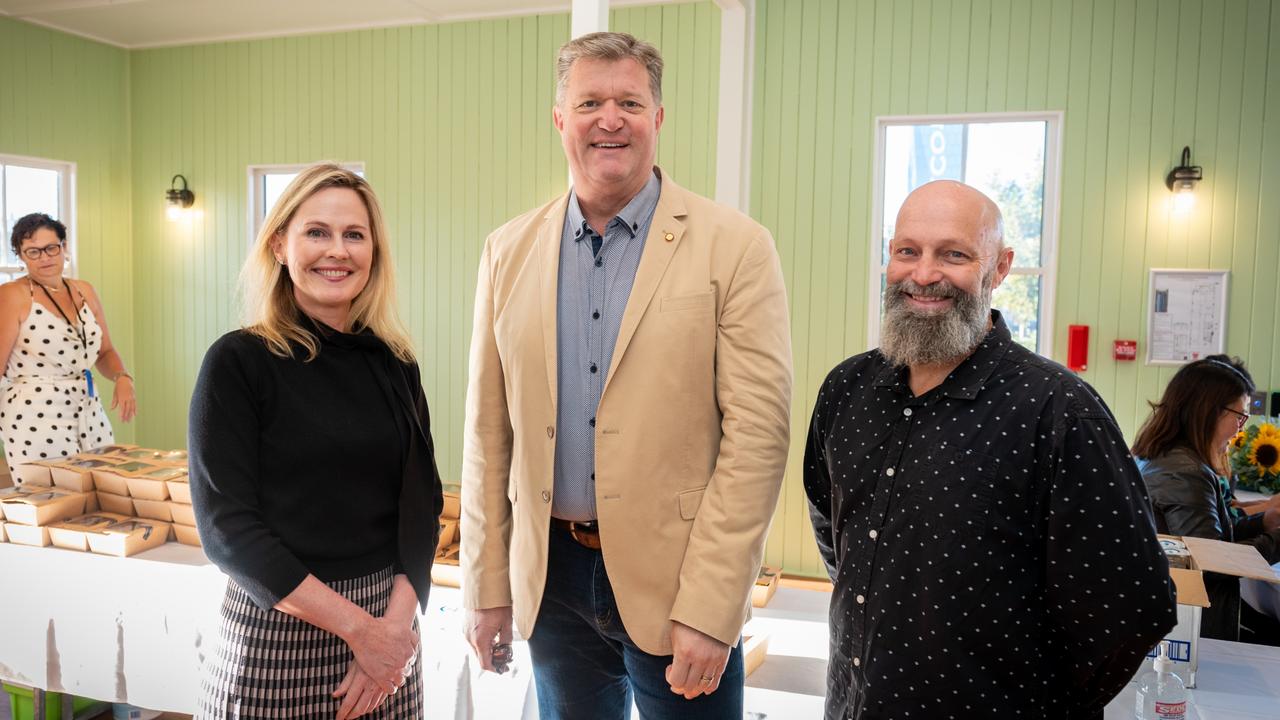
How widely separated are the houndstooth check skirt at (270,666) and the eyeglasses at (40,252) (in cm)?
255

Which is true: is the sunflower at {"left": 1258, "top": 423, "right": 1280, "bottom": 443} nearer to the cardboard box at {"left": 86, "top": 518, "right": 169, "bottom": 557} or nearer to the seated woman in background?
the seated woman in background

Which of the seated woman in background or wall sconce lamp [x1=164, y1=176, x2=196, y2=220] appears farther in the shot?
wall sconce lamp [x1=164, y1=176, x2=196, y2=220]

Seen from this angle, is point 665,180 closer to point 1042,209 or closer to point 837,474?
point 837,474

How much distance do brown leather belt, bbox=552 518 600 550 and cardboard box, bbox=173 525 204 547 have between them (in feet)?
6.09

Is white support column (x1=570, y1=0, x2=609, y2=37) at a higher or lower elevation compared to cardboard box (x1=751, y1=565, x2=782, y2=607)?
higher

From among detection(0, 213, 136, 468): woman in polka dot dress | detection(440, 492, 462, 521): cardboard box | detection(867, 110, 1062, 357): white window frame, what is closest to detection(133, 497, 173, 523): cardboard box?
detection(0, 213, 136, 468): woman in polka dot dress

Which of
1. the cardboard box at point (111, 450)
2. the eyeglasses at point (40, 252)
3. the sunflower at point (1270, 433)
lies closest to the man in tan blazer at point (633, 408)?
the cardboard box at point (111, 450)

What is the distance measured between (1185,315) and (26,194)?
764cm

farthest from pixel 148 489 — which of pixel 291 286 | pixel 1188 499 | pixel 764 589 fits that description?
pixel 1188 499

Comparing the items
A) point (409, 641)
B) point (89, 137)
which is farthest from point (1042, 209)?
point (89, 137)

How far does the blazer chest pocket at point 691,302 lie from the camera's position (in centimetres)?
149

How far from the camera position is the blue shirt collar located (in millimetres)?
1583

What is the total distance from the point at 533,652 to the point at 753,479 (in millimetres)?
564

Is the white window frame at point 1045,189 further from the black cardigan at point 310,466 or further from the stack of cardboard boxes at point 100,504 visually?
the black cardigan at point 310,466
